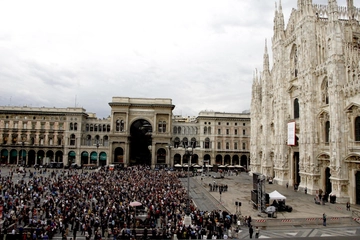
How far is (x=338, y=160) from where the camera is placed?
29.0 m

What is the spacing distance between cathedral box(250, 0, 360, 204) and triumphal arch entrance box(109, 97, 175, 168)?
28543mm

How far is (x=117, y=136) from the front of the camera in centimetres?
7106

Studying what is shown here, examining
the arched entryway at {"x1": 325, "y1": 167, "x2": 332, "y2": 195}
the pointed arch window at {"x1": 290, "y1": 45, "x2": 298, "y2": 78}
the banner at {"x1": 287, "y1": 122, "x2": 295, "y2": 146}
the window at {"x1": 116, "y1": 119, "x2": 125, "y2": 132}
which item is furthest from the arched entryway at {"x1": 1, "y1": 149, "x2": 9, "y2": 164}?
the arched entryway at {"x1": 325, "y1": 167, "x2": 332, "y2": 195}

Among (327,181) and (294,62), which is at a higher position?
(294,62)

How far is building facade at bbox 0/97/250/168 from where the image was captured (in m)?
71.1

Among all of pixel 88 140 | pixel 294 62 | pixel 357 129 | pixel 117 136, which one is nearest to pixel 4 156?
pixel 88 140

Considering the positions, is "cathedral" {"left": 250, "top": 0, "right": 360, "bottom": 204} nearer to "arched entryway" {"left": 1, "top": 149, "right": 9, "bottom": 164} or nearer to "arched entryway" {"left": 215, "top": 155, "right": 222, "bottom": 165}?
"arched entryway" {"left": 215, "top": 155, "right": 222, "bottom": 165}

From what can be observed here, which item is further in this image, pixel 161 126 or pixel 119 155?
pixel 161 126

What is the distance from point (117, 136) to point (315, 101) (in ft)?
160

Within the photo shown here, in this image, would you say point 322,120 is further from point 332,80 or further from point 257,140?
point 257,140

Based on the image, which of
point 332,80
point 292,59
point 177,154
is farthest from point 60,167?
point 332,80

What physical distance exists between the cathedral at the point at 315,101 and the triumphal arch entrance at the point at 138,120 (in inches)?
1124

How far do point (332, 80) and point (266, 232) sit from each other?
19701 mm

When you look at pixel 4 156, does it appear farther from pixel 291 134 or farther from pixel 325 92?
pixel 325 92
